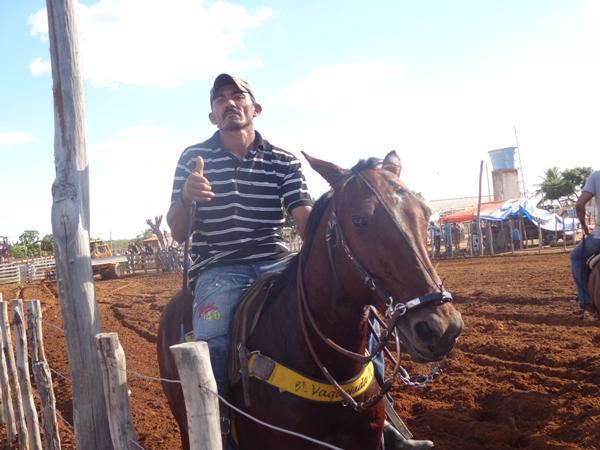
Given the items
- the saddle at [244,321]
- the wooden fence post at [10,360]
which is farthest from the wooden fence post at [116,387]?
the wooden fence post at [10,360]

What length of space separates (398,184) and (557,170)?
188 feet

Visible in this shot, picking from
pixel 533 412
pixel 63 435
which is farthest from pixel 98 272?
pixel 533 412

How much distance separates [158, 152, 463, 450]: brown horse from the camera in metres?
2.34

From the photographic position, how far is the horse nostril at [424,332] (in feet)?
7.16

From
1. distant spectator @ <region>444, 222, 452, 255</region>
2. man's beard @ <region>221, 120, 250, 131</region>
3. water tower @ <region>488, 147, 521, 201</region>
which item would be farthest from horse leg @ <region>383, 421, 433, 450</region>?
water tower @ <region>488, 147, 521, 201</region>

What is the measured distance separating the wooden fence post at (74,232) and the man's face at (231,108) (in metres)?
0.90

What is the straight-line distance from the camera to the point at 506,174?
50344mm

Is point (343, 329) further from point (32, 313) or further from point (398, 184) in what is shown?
point (32, 313)

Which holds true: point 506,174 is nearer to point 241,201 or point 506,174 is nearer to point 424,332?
point 241,201

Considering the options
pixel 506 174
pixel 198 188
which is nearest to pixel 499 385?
pixel 198 188

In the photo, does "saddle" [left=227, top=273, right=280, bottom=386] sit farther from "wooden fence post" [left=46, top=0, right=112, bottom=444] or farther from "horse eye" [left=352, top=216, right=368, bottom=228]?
"wooden fence post" [left=46, top=0, right=112, bottom=444]

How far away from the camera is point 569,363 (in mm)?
7176

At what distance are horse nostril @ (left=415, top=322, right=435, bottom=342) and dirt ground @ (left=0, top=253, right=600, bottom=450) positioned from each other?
1.73 meters

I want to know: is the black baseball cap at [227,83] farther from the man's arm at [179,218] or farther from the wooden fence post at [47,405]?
the wooden fence post at [47,405]
